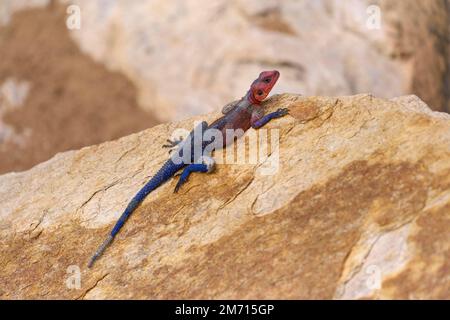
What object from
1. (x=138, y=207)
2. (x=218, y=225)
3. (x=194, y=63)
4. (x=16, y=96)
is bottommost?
(x=218, y=225)

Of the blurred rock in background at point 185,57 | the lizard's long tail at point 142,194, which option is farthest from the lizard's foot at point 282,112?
the blurred rock in background at point 185,57

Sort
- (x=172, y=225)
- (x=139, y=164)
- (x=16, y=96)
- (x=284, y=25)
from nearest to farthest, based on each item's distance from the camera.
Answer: (x=172, y=225) → (x=139, y=164) → (x=284, y=25) → (x=16, y=96)

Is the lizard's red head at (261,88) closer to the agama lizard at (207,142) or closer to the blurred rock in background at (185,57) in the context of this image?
the agama lizard at (207,142)

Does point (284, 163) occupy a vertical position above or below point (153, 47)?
below

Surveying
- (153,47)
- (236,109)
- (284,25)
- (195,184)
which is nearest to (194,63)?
(153,47)

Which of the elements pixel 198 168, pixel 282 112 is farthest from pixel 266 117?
pixel 198 168

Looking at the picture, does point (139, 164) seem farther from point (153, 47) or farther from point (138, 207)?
point (153, 47)
